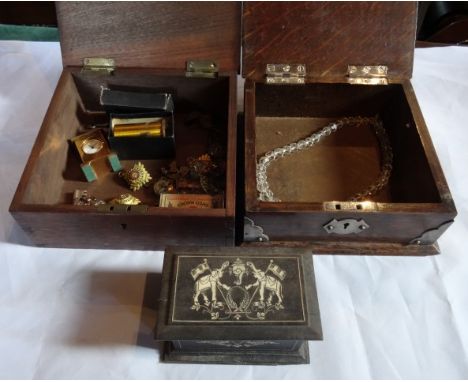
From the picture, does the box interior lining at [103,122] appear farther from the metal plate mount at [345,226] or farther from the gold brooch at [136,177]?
the metal plate mount at [345,226]

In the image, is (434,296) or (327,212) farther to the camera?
(434,296)

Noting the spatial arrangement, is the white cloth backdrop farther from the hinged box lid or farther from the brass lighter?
the brass lighter

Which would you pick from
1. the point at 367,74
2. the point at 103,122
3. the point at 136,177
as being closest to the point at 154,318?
the point at 136,177

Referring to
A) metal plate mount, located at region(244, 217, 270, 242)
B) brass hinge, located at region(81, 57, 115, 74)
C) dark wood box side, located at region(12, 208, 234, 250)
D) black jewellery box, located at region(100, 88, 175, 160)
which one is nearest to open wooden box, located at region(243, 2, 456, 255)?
metal plate mount, located at region(244, 217, 270, 242)

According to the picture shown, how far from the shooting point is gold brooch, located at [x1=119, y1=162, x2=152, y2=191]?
1354mm

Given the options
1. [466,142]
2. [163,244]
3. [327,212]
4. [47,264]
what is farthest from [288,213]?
[466,142]

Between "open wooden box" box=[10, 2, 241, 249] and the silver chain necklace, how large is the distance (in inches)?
7.4

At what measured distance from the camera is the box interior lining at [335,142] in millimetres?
1367

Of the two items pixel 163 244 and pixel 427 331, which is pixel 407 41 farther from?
pixel 163 244

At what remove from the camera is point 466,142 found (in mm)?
1566

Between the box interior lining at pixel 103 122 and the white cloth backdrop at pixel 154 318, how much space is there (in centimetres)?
19

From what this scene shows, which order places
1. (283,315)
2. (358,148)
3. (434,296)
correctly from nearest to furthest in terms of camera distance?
(283,315), (434,296), (358,148)

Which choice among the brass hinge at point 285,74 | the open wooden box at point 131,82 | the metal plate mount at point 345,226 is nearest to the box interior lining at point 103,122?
the open wooden box at point 131,82

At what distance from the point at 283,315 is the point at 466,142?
1029mm
